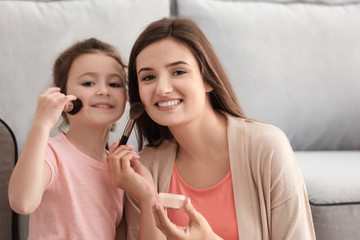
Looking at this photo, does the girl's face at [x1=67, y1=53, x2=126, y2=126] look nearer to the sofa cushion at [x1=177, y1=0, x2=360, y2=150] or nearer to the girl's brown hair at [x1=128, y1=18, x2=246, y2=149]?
the girl's brown hair at [x1=128, y1=18, x2=246, y2=149]

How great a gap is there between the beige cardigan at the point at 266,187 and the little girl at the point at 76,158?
33 centimetres

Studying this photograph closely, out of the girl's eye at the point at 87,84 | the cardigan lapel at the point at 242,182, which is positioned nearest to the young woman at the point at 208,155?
the cardigan lapel at the point at 242,182

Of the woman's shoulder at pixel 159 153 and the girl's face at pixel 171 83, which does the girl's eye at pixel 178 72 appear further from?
the woman's shoulder at pixel 159 153

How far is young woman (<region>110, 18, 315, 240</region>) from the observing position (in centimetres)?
112

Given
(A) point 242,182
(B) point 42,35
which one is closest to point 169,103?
(A) point 242,182

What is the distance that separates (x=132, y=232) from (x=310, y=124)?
0.85 m

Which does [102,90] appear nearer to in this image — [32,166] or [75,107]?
[75,107]

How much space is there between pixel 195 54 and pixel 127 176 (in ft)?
1.16

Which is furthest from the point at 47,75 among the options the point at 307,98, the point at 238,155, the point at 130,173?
the point at 307,98

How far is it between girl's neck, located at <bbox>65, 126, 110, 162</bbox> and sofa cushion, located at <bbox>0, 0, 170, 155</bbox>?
292 millimetres

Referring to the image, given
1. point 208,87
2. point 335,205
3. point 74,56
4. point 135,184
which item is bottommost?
point 335,205

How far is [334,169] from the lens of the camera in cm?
133

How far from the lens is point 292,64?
1.73m

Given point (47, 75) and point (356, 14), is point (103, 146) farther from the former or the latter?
point (356, 14)
